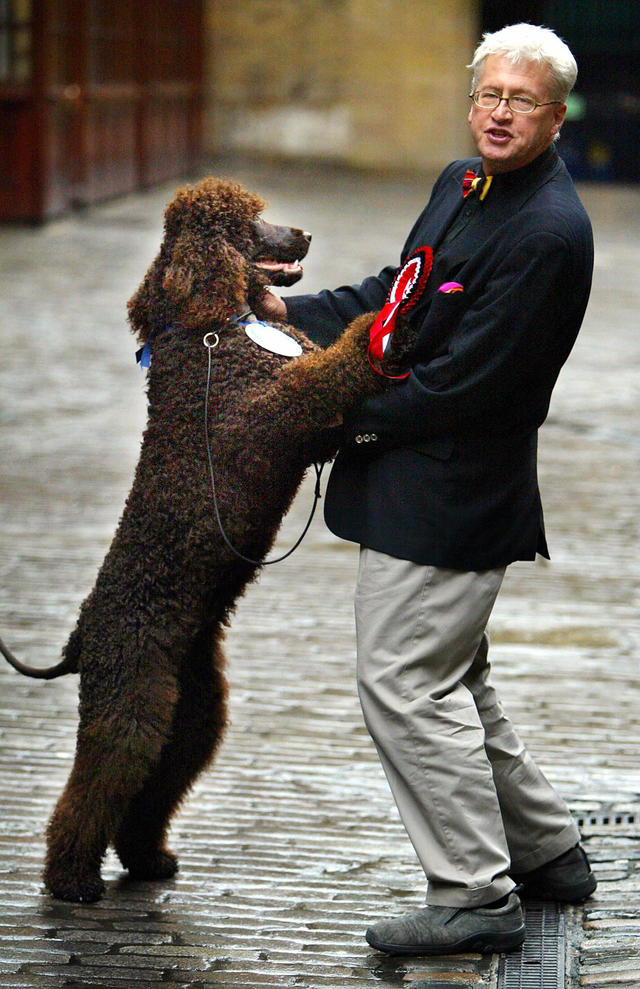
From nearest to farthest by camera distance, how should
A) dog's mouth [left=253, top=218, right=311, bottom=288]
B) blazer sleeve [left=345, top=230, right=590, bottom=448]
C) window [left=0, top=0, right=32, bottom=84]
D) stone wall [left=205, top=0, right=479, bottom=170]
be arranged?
blazer sleeve [left=345, top=230, right=590, bottom=448], dog's mouth [left=253, top=218, right=311, bottom=288], window [left=0, top=0, right=32, bottom=84], stone wall [left=205, top=0, right=479, bottom=170]

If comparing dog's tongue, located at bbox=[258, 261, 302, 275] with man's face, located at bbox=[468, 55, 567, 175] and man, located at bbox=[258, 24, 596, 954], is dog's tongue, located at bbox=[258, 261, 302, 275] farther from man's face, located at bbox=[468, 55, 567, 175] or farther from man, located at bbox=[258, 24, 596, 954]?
man's face, located at bbox=[468, 55, 567, 175]

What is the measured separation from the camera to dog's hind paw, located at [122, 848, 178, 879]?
153 inches

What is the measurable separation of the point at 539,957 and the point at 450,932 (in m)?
0.23

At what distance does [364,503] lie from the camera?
11.3 feet

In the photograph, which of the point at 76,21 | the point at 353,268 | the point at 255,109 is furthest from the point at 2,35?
the point at 255,109

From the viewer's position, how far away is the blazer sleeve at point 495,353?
3186 millimetres

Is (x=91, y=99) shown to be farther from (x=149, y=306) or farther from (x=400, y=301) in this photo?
(x=400, y=301)

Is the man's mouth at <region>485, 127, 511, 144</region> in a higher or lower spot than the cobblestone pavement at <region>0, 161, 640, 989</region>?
higher

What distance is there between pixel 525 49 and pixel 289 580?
12.2 ft

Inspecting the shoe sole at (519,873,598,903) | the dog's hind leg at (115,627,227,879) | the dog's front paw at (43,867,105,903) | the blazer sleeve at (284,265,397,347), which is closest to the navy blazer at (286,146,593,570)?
the blazer sleeve at (284,265,397,347)

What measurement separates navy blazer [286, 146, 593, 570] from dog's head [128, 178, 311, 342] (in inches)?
14.0

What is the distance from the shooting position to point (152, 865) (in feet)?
12.8

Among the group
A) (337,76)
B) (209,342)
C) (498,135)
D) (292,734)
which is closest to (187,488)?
(209,342)

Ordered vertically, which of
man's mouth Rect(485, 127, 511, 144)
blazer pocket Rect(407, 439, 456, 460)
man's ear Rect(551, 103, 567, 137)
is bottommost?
blazer pocket Rect(407, 439, 456, 460)
